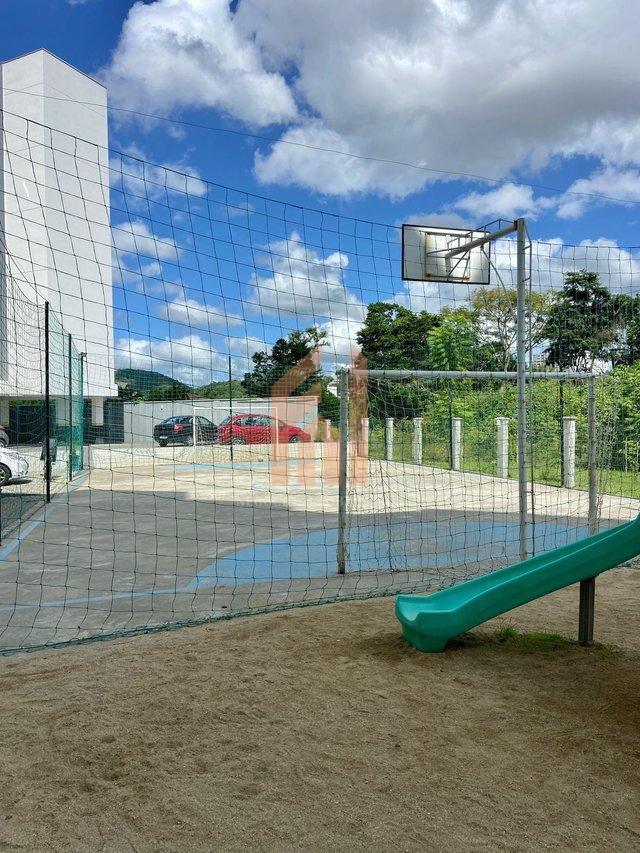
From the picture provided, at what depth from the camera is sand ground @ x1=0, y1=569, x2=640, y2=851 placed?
2102mm

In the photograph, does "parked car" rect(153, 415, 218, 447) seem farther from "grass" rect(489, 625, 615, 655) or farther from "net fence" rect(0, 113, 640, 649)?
"grass" rect(489, 625, 615, 655)

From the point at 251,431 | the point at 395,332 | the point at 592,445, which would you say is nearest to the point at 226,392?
the point at 251,431

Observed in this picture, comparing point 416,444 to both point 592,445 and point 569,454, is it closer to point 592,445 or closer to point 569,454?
point 569,454

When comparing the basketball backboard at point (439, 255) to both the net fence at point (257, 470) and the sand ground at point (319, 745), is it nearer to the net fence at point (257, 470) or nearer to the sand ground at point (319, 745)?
the net fence at point (257, 470)

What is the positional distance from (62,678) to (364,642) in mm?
1606

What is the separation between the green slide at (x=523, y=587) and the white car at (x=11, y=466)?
11041mm

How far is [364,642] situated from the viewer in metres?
3.79

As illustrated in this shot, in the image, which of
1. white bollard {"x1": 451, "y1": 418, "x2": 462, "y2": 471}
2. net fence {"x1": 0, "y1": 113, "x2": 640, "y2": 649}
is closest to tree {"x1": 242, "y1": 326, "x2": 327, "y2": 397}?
net fence {"x1": 0, "y1": 113, "x2": 640, "y2": 649}

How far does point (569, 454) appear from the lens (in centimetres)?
1181

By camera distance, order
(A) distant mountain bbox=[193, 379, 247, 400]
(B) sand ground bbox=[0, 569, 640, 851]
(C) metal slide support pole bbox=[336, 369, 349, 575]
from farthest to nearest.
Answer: (A) distant mountain bbox=[193, 379, 247, 400], (C) metal slide support pole bbox=[336, 369, 349, 575], (B) sand ground bbox=[0, 569, 640, 851]

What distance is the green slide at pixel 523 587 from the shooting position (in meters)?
3.33

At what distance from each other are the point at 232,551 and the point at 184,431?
13.4 meters

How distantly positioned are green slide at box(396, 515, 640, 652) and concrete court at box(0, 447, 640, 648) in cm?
147

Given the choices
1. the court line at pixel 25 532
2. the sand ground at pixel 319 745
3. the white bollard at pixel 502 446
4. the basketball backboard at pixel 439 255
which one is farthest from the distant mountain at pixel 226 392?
the sand ground at pixel 319 745
